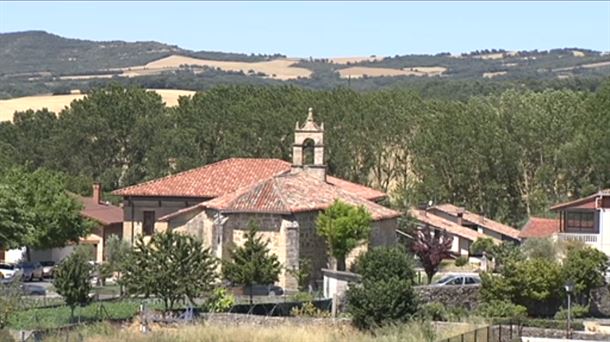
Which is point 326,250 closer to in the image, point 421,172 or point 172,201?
point 172,201

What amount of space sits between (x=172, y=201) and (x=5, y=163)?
94.7 feet

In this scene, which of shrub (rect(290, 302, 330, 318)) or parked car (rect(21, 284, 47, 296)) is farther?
parked car (rect(21, 284, 47, 296))

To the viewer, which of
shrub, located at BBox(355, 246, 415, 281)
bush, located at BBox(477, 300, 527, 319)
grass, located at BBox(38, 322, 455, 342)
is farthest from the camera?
bush, located at BBox(477, 300, 527, 319)

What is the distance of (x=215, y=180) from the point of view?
2336 inches

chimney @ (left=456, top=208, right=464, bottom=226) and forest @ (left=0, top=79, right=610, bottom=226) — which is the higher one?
forest @ (left=0, top=79, right=610, bottom=226)

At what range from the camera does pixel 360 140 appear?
86438 millimetres

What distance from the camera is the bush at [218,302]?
42062mm

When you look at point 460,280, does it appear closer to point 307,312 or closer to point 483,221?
point 307,312

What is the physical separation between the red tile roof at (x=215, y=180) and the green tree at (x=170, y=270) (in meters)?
14.7

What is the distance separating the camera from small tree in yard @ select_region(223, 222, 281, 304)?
4656 cm

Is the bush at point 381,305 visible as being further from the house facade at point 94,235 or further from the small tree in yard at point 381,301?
the house facade at point 94,235

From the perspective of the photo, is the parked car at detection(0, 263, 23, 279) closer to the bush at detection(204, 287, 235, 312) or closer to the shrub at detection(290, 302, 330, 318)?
the bush at detection(204, 287, 235, 312)

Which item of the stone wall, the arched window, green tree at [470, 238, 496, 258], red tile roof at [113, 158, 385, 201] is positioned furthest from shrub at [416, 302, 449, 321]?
green tree at [470, 238, 496, 258]

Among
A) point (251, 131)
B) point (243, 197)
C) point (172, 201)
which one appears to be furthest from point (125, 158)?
point (243, 197)
